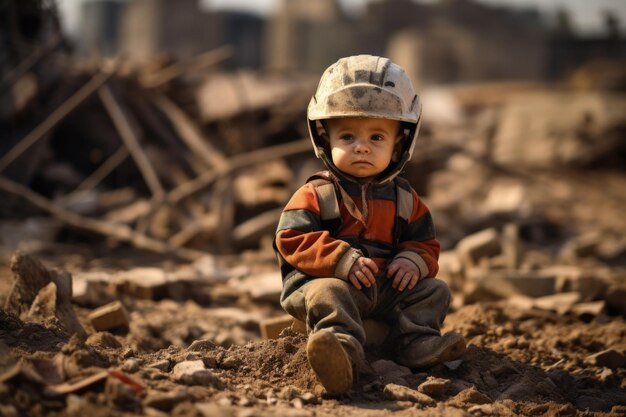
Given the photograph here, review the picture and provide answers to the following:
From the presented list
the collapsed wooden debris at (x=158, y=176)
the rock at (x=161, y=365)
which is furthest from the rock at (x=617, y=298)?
the rock at (x=161, y=365)

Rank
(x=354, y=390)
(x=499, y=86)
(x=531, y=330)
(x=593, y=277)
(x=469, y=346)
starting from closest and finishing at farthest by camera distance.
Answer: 1. (x=354, y=390)
2. (x=469, y=346)
3. (x=531, y=330)
4. (x=593, y=277)
5. (x=499, y=86)

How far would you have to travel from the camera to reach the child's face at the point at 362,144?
333 centimetres

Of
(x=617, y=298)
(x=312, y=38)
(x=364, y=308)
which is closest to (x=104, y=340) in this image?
(x=364, y=308)

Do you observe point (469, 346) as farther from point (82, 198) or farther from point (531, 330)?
point (82, 198)

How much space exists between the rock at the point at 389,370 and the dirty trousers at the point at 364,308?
12cm

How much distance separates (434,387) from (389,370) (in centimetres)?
24

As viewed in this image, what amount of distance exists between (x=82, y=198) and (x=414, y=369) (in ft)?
21.0

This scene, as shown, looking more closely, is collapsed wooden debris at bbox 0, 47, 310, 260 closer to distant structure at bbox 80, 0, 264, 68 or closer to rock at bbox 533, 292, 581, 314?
rock at bbox 533, 292, 581, 314

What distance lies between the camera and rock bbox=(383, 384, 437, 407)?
118 inches

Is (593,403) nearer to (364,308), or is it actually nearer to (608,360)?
(608,360)

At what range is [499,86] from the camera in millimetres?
20578

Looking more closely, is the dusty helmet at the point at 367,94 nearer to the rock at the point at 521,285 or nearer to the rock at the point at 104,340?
the rock at the point at 104,340

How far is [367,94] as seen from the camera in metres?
3.26

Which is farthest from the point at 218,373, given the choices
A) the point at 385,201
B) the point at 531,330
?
the point at 531,330
